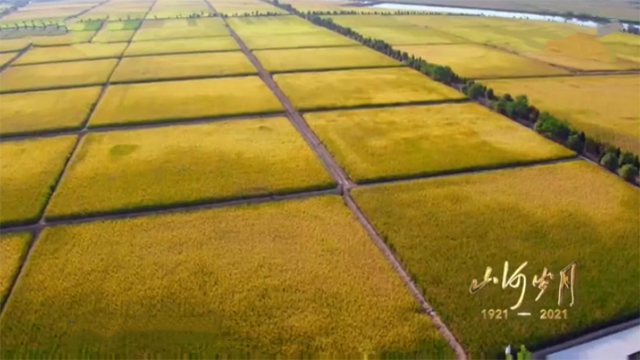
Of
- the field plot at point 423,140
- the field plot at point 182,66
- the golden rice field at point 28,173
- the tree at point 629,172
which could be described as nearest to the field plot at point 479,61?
the field plot at point 423,140

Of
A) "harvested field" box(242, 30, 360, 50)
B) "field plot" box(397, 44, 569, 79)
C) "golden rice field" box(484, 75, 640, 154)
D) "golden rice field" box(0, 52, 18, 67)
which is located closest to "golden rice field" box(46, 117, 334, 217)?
"golden rice field" box(484, 75, 640, 154)

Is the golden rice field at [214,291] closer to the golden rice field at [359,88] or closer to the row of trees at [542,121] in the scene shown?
the row of trees at [542,121]

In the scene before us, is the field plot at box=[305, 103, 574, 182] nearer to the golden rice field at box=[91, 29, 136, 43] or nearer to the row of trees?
the row of trees

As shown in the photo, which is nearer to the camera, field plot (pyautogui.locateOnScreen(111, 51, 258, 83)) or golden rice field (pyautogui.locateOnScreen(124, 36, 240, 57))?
field plot (pyautogui.locateOnScreen(111, 51, 258, 83))

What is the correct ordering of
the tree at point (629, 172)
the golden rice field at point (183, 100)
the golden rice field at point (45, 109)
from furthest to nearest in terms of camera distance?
the golden rice field at point (183, 100) < the golden rice field at point (45, 109) < the tree at point (629, 172)

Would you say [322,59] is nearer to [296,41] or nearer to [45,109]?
[296,41]
